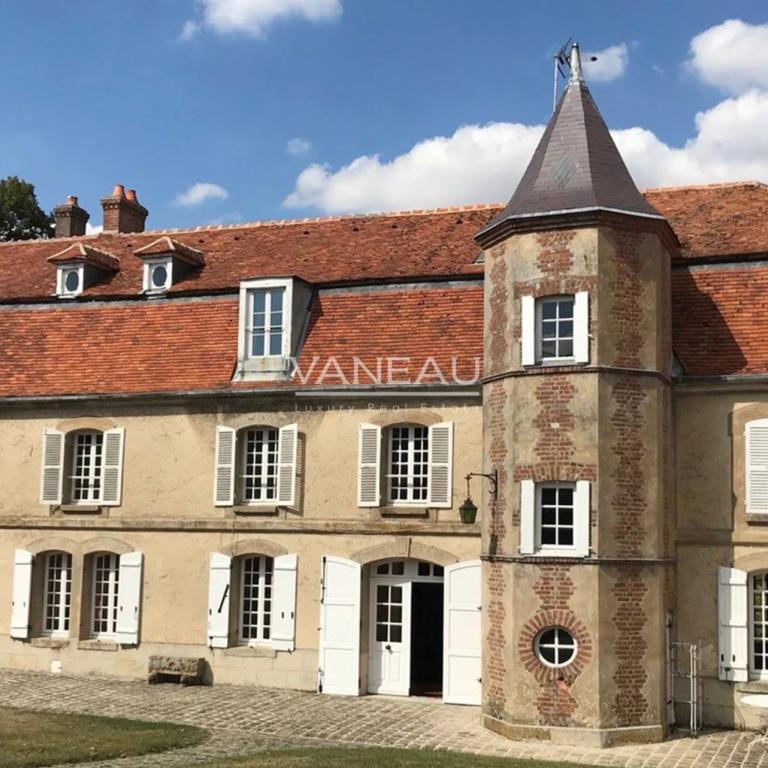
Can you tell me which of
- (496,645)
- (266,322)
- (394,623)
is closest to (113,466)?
(266,322)

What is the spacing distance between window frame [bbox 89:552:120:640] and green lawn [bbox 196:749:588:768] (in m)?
7.59

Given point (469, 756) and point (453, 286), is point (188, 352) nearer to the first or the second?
point (453, 286)

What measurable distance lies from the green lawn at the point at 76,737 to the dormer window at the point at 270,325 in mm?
6905

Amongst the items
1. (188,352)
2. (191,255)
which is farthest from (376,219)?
(188,352)

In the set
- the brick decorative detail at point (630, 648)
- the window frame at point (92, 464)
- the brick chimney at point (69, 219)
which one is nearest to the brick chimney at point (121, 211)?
the brick chimney at point (69, 219)

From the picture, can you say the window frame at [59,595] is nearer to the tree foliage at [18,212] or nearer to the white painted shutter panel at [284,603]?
the white painted shutter panel at [284,603]

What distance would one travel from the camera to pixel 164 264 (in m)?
22.2

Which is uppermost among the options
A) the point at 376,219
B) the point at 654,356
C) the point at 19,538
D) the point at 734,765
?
the point at 376,219

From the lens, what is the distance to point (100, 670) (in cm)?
1981

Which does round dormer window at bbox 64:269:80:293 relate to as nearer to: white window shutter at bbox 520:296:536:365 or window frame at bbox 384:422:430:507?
window frame at bbox 384:422:430:507

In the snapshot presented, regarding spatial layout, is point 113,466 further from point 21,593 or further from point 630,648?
point 630,648

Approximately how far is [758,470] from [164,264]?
12.6 m

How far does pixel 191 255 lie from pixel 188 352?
2.95 meters

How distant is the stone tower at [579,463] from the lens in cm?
1524
